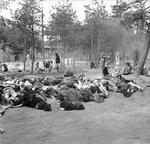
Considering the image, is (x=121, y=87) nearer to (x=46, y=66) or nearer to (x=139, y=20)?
(x=139, y=20)

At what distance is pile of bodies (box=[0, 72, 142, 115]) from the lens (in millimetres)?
10211

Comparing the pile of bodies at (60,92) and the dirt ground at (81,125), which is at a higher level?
the pile of bodies at (60,92)

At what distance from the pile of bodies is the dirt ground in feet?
1.29

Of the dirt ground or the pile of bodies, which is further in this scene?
the pile of bodies

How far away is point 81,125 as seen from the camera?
8.38 metres

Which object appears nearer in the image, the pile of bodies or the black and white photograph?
the black and white photograph

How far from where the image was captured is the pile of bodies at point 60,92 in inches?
402

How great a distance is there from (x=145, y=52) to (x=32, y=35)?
32.4 ft

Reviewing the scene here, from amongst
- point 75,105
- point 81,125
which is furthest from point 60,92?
point 81,125

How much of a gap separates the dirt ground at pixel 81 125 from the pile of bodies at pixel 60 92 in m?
0.39

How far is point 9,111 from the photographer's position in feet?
31.1

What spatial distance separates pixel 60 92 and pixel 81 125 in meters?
3.67

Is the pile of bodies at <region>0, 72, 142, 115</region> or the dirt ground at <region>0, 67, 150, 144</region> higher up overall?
the pile of bodies at <region>0, 72, 142, 115</region>

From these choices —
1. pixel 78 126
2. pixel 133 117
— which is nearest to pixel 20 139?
pixel 78 126
